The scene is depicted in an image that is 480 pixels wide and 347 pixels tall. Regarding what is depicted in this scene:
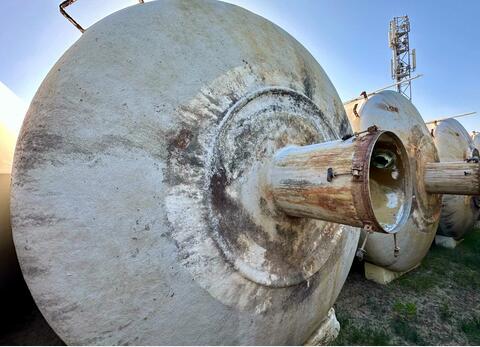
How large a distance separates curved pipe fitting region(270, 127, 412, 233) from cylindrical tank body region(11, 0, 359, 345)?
6.9 inches

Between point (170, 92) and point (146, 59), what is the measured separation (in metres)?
0.25

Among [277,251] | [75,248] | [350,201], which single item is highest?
[350,201]

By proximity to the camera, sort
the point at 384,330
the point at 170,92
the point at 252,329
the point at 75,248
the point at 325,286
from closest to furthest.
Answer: the point at 75,248 → the point at 170,92 → the point at 252,329 → the point at 325,286 → the point at 384,330

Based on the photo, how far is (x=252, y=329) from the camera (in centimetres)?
197

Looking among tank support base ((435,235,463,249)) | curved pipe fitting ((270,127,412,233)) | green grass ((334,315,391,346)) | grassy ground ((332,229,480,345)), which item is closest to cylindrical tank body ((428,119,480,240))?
tank support base ((435,235,463,249))

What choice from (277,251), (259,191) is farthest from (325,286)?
(259,191)

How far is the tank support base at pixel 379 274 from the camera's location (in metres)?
4.64

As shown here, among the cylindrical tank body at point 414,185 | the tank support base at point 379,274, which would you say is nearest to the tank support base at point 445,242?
the cylindrical tank body at point 414,185

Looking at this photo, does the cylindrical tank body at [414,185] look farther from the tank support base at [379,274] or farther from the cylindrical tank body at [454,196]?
the cylindrical tank body at [454,196]

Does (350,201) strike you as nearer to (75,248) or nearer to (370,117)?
(75,248)

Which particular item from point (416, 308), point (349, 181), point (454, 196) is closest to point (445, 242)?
point (454, 196)

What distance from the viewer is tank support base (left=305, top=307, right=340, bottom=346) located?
9.17 feet

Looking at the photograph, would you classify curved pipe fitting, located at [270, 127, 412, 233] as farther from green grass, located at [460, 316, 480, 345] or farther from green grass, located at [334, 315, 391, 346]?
green grass, located at [460, 316, 480, 345]

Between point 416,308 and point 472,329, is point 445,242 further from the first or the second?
point 472,329
